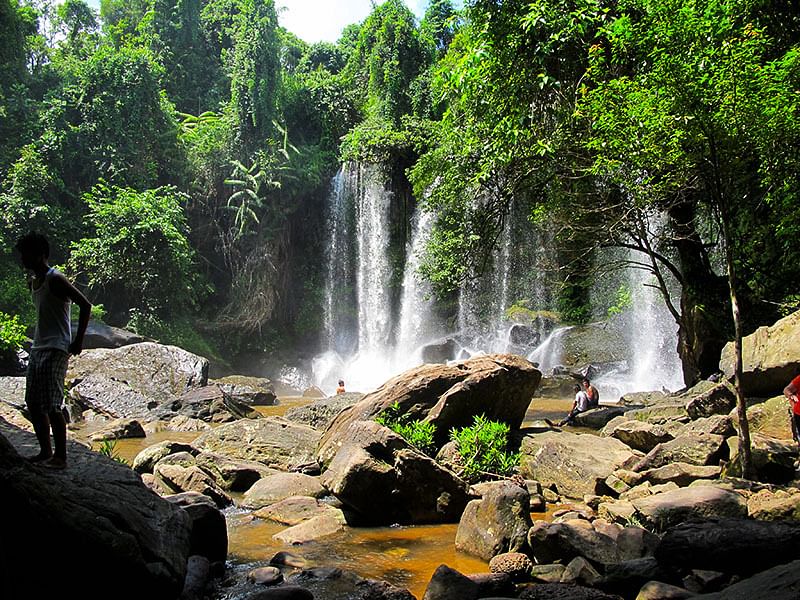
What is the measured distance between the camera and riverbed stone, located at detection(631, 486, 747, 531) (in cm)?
522

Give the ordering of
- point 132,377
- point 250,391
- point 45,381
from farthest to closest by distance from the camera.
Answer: point 250,391, point 132,377, point 45,381

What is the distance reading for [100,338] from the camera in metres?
20.2

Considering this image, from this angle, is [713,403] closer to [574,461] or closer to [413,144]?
[574,461]

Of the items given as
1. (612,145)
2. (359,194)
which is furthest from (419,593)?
(359,194)

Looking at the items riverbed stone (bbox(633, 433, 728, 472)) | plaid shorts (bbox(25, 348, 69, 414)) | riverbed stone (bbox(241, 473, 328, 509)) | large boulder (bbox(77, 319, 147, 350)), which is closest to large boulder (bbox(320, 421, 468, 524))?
riverbed stone (bbox(241, 473, 328, 509))

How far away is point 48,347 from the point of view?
4.14m

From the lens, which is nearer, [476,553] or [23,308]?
[476,553]

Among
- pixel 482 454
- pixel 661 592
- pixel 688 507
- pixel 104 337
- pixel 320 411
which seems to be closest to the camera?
pixel 661 592

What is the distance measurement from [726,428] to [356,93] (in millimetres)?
26428

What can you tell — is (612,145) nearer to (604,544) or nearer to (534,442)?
(534,442)

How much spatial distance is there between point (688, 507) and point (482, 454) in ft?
10.2

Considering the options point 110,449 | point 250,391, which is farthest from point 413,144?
point 110,449

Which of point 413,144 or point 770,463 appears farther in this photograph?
point 413,144

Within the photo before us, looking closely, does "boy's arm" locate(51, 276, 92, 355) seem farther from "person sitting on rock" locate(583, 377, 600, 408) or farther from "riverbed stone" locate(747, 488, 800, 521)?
"person sitting on rock" locate(583, 377, 600, 408)
